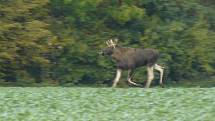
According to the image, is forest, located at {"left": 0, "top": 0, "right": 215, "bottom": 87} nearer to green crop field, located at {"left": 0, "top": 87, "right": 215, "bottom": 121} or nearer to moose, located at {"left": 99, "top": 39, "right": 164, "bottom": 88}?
moose, located at {"left": 99, "top": 39, "right": 164, "bottom": 88}

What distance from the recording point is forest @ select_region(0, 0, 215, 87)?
22844mm

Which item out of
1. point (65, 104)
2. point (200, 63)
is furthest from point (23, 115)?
point (200, 63)

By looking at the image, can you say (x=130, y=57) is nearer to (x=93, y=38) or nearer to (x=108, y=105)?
(x=93, y=38)

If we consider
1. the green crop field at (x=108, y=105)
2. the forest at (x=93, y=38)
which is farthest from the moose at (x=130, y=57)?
the green crop field at (x=108, y=105)

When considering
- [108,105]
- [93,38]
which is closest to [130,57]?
[93,38]

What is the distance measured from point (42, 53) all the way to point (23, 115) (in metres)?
10.5

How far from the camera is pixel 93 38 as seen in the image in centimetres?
2473

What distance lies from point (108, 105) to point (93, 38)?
10.9m

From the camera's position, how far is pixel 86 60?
81.0ft

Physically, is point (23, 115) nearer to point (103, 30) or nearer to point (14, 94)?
point (14, 94)

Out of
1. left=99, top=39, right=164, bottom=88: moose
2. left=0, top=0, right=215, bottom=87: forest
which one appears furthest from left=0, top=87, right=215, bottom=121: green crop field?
left=0, top=0, right=215, bottom=87: forest

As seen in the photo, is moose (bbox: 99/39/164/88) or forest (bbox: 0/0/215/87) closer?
moose (bbox: 99/39/164/88)

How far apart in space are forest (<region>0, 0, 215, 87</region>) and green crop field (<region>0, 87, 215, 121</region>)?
6821 millimetres

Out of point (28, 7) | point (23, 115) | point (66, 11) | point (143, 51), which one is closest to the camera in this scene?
point (23, 115)
